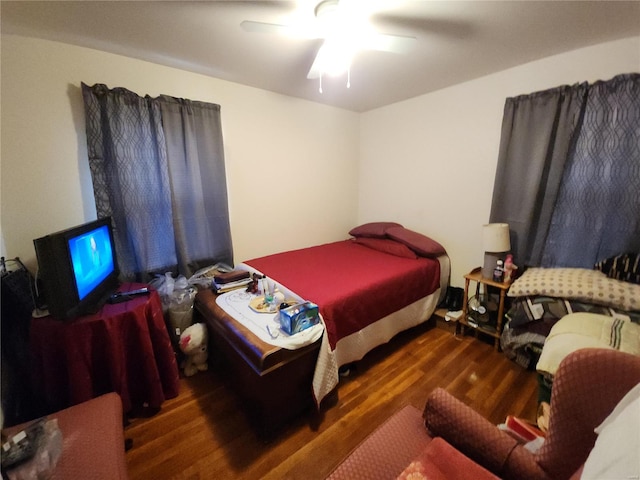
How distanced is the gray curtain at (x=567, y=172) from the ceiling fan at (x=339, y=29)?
1.34 meters

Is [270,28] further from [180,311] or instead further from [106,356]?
[106,356]

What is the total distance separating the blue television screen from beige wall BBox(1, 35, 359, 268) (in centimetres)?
36

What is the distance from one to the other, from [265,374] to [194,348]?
2.80 ft

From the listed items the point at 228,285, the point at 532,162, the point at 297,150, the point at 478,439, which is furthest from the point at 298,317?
the point at 532,162

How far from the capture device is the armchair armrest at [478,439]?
0.86 meters

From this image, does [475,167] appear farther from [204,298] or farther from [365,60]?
[204,298]

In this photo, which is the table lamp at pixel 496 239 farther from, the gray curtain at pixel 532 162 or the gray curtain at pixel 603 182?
the gray curtain at pixel 603 182

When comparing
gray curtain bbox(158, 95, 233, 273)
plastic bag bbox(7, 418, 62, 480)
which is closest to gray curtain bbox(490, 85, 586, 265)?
gray curtain bbox(158, 95, 233, 273)

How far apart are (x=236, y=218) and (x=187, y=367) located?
53.5 inches

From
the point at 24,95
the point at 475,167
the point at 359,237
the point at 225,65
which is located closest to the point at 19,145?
the point at 24,95

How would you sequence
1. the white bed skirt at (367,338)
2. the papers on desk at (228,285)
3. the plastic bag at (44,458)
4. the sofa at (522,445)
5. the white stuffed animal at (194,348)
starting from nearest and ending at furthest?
the sofa at (522,445)
the plastic bag at (44,458)
the white bed skirt at (367,338)
the white stuffed animal at (194,348)
the papers on desk at (228,285)

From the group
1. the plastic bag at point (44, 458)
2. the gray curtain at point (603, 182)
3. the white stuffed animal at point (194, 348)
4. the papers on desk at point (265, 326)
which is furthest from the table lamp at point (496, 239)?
the plastic bag at point (44, 458)

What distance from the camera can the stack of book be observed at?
203cm

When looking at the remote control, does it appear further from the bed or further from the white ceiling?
the white ceiling
